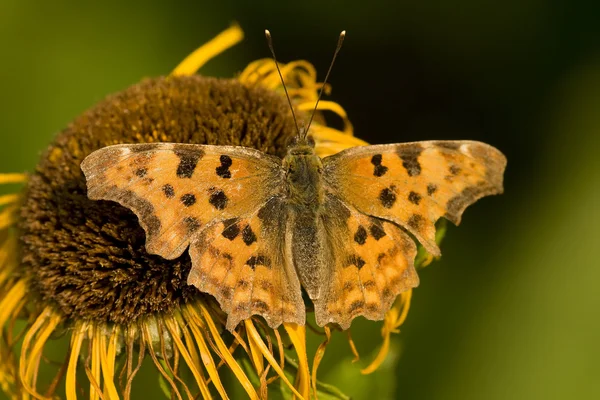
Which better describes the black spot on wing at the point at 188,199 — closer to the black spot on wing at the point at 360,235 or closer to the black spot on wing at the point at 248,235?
the black spot on wing at the point at 248,235

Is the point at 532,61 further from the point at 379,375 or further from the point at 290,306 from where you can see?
the point at 290,306

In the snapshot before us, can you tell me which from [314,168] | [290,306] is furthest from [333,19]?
[290,306]

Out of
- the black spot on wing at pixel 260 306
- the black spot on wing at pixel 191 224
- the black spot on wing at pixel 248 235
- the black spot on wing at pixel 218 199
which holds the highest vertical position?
the black spot on wing at pixel 218 199

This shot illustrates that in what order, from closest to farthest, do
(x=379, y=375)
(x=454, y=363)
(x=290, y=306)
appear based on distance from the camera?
(x=290, y=306) < (x=379, y=375) < (x=454, y=363)

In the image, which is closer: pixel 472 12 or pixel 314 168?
pixel 314 168

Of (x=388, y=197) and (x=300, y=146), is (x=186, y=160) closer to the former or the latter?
(x=300, y=146)

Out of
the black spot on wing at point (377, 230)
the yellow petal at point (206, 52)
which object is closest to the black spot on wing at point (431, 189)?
the black spot on wing at point (377, 230)

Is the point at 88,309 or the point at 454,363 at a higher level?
the point at 88,309
